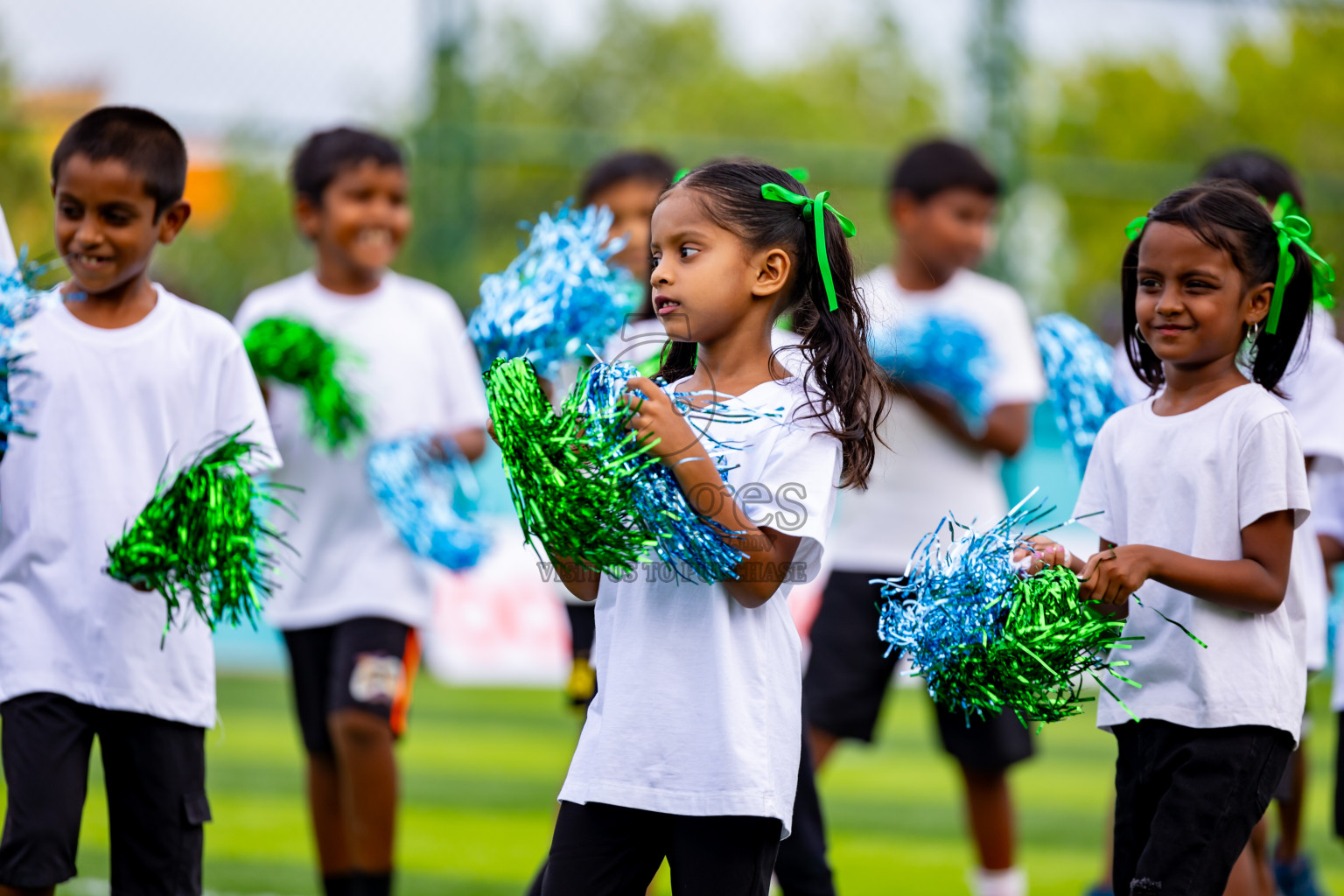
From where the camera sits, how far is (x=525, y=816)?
6957 millimetres

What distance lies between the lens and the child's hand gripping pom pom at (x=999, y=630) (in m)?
2.83

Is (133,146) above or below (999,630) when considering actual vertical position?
above

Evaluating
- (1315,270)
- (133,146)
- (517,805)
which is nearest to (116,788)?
(133,146)

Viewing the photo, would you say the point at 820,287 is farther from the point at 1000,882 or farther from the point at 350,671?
the point at 1000,882

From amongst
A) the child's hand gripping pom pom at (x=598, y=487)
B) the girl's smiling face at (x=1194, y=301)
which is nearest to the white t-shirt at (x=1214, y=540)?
the girl's smiling face at (x=1194, y=301)

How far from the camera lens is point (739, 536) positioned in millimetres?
2703

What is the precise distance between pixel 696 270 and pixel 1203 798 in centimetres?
136

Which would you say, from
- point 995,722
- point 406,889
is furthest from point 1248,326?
point 406,889

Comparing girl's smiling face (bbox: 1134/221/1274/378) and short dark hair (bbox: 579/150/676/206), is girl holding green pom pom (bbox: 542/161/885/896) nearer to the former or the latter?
girl's smiling face (bbox: 1134/221/1274/378)

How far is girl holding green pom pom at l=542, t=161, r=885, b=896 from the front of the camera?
8.98ft

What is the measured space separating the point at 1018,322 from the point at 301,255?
33.6ft

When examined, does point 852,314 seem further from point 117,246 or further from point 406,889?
point 406,889

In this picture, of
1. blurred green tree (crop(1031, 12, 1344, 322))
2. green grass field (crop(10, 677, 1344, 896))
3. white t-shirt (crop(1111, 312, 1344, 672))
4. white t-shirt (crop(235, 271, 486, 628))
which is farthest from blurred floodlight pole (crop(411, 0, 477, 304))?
white t-shirt (crop(1111, 312, 1344, 672))

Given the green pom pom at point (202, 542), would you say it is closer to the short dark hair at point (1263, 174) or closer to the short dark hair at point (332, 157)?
the short dark hair at point (332, 157)
